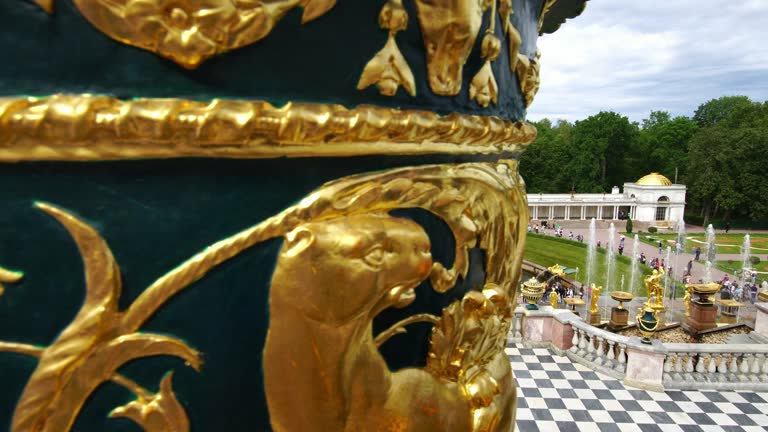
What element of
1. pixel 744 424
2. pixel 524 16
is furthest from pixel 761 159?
pixel 524 16

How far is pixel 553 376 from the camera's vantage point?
8.59 meters

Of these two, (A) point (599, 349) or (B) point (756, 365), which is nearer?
(B) point (756, 365)

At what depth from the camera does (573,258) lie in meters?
22.6

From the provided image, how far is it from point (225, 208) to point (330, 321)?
0.23m

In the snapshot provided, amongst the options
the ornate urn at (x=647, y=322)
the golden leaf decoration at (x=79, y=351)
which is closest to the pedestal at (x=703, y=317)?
the ornate urn at (x=647, y=322)

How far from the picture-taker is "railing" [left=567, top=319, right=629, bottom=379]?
28.1 ft

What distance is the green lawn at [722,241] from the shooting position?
26578 millimetres

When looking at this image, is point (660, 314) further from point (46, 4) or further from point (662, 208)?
point (662, 208)

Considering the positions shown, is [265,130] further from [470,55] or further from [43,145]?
[470,55]

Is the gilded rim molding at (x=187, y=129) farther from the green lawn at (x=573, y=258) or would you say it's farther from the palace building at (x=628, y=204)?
the palace building at (x=628, y=204)

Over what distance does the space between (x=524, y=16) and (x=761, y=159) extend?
133 feet

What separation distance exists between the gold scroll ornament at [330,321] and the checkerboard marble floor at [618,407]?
6570 millimetres

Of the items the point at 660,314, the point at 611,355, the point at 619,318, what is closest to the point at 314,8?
the point at 611,355

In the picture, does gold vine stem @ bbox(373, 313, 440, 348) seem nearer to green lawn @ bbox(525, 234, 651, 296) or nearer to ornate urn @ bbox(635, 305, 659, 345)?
ornate urn @ bbox(635, 305, 659, 345)
